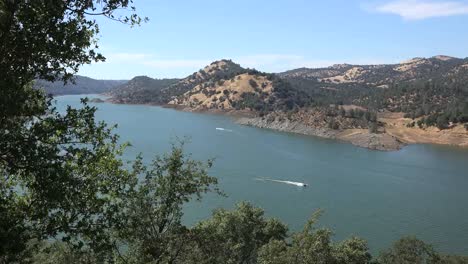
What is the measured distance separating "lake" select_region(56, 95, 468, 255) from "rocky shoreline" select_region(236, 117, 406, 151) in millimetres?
3756

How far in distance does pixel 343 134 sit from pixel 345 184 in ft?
191

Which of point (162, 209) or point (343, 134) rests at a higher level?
point (162, 209)

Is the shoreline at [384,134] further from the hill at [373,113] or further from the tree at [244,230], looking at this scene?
the tree at [244,230]

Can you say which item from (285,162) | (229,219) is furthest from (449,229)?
(285,162)

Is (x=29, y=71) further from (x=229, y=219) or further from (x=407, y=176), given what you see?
(x=407, y=176)

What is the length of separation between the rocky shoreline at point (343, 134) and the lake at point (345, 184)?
12.3 feet

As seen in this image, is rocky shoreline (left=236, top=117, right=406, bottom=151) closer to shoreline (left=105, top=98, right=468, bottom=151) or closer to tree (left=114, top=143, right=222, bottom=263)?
shoreline (left=105, top=98, right=468, bottom=151)

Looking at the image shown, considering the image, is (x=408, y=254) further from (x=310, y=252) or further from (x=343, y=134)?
(x=343, y=134)

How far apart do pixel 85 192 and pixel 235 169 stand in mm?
59031

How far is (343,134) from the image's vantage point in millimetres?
118125

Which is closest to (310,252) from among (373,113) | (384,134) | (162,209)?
(162,209)

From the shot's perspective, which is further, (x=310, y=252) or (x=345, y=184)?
(x=345, y=184)

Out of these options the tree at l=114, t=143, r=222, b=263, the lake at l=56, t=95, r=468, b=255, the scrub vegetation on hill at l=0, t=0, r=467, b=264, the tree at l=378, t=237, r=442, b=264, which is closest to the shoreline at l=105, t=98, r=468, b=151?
the lake at l=56, t=95, r=468, b=255

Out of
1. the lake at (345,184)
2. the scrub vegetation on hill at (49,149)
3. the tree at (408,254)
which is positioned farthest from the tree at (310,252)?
the scrub vegetation on hill at (49,149)
